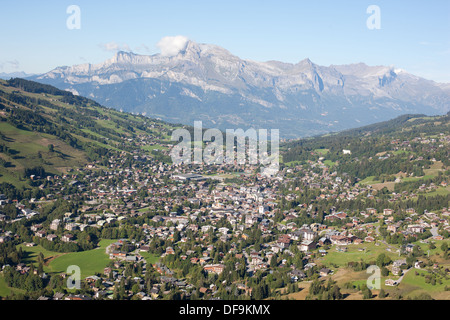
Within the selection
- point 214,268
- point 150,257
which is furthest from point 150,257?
point 214,268

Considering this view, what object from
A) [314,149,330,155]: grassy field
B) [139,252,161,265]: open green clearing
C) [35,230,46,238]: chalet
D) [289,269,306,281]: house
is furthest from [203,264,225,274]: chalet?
[314,149,330,155]: grassy field

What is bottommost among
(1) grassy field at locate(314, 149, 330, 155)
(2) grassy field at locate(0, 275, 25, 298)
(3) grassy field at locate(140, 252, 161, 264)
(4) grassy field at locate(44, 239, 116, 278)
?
(3) grassy field at locate(140, 252, 161, 264)

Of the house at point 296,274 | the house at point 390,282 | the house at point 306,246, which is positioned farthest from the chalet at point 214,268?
the house at point 390,282

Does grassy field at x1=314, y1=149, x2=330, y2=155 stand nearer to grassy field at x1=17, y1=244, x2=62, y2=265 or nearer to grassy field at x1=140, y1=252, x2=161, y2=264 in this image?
grassy field at x1=140, y1=252, x2=161, y2=264

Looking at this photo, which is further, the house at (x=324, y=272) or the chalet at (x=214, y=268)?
the chalet at (x=214, y=268)

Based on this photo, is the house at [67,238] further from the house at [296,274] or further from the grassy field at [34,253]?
the house at [296,274]

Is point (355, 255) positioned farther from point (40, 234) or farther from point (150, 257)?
point (40, 234)

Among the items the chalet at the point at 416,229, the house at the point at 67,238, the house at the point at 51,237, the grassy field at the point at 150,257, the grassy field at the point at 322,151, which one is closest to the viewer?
the grassy field at the point at 150,257

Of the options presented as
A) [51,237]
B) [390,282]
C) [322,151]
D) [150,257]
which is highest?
[322,151]

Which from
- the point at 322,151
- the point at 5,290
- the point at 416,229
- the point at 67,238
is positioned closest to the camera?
the point at 5,290

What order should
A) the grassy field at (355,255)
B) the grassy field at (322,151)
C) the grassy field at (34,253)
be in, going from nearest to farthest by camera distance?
the grassy field at (355,255), the grassy field at (34,253), the grassy field at (322,151)

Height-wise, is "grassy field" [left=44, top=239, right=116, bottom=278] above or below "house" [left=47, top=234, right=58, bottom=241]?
below

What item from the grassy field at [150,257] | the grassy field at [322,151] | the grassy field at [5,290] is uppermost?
the grassy field at [322,151]
